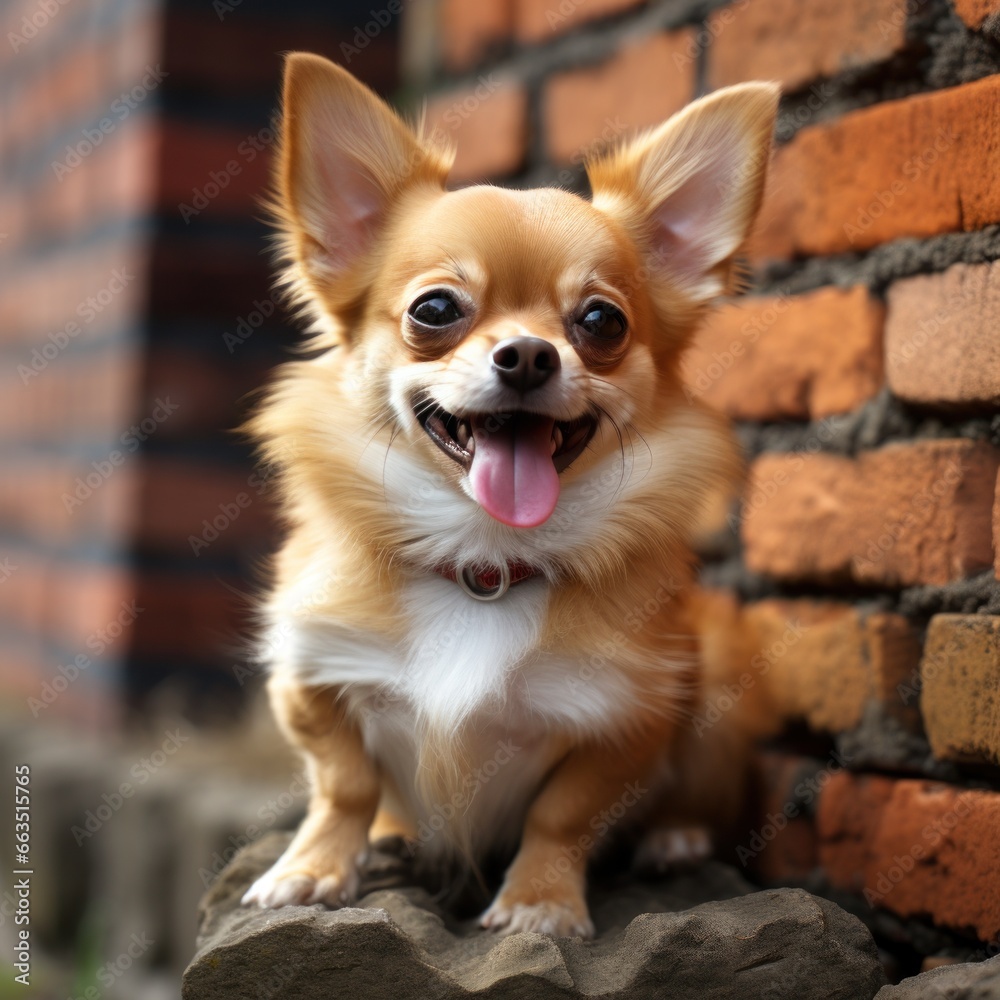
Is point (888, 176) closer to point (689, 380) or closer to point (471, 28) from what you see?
point (689, 380)

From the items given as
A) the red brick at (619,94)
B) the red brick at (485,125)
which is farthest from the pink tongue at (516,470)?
the red brick at (485,125)

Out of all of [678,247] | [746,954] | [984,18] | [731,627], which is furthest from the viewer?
[731,627]

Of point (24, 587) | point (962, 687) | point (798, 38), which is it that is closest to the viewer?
point (962, 687)

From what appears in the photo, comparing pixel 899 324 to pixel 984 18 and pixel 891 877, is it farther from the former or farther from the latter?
pixel 891 877

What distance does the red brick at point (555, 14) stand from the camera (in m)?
2.06

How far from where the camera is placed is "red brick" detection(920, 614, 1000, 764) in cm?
139

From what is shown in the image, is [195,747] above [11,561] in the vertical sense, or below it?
below

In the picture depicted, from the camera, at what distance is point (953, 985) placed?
1.12 m

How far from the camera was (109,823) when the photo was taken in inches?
96.9

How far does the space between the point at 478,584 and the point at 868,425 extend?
1.94 ft

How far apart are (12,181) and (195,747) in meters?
1.76

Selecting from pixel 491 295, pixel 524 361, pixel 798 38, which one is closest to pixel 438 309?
pixel 491 295

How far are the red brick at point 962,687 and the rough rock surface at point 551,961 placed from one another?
281mm

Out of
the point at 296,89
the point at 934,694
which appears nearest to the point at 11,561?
the point at 296,89
